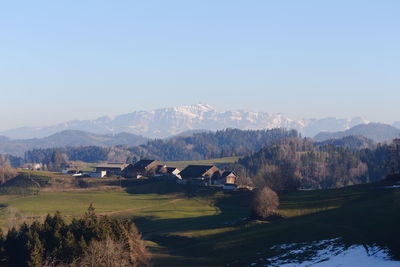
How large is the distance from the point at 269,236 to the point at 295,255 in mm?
11847

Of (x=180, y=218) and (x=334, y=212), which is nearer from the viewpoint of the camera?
(x=334, y=212)

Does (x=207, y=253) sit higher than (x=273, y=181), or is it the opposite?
(x=273, y=181)

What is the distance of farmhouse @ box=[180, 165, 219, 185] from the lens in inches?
6196

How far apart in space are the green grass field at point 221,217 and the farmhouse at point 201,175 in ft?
53.8

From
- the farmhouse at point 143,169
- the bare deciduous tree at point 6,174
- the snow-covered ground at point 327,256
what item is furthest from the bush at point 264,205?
the bare deciduous tree at point 6,174

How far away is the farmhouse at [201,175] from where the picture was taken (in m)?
157

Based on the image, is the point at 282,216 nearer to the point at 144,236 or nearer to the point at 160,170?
the point at 144,236

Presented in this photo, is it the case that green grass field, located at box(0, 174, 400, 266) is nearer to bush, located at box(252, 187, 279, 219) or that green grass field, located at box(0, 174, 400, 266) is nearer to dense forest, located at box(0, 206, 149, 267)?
bush, located at box(252, 187, 279, 219)

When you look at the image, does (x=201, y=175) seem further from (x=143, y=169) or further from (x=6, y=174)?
(x=6, y=174)

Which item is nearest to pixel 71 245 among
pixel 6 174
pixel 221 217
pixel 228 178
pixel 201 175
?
pixel 221 217

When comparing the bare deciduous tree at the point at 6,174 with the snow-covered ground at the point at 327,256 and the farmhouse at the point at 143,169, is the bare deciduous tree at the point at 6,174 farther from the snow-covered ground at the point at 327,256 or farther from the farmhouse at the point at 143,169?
the snow-covered ground at the point at 327,256

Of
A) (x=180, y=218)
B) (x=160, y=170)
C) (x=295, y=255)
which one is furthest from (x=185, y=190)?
(x=295, y=255)

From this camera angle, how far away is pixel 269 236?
76375 millimetres

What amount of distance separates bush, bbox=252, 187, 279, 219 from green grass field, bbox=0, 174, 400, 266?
86.4 inches
